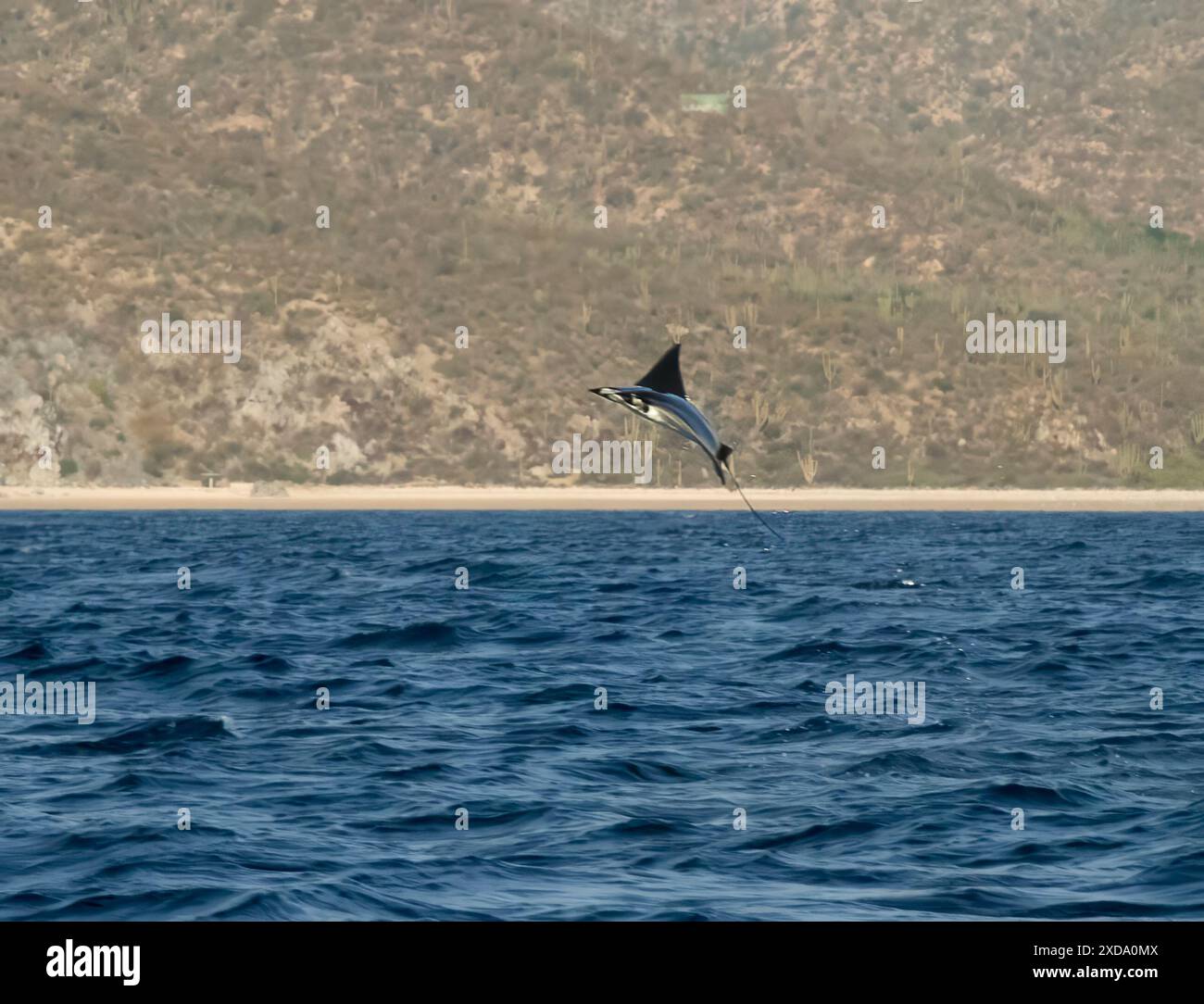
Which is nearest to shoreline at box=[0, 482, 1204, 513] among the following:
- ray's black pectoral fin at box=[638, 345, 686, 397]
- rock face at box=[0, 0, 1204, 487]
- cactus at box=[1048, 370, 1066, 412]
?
rock face at box=[0, 0, 1204, 487]

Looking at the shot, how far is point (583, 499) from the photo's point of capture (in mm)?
86188

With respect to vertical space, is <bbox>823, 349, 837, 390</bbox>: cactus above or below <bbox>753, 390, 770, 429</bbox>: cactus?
above

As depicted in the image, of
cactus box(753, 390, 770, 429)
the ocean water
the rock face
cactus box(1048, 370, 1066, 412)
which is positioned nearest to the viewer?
the ocean water

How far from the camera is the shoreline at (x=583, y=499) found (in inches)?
3191

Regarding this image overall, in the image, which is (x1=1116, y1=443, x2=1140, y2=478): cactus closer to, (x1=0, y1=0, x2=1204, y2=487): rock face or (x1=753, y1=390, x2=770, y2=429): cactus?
(x1=0, y1=0, x2=1204, y2=487): rock face

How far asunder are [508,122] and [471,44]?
10.2 metres

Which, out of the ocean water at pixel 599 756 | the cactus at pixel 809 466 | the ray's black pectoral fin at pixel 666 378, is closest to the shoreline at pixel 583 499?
the cactus at pixel 809 466

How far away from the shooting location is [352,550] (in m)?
54.5

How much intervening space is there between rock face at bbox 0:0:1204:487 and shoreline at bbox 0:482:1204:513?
3.30 metres

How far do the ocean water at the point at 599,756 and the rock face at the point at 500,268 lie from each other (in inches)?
2115

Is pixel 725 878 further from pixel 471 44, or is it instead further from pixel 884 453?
pixel 471 44

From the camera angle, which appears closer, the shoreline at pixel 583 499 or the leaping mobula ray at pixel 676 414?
the leaping mobula ray at pixel 676 414

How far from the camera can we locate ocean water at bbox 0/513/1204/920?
11.7 m

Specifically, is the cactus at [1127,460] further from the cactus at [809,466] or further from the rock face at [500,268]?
the cactus at [809,466]
